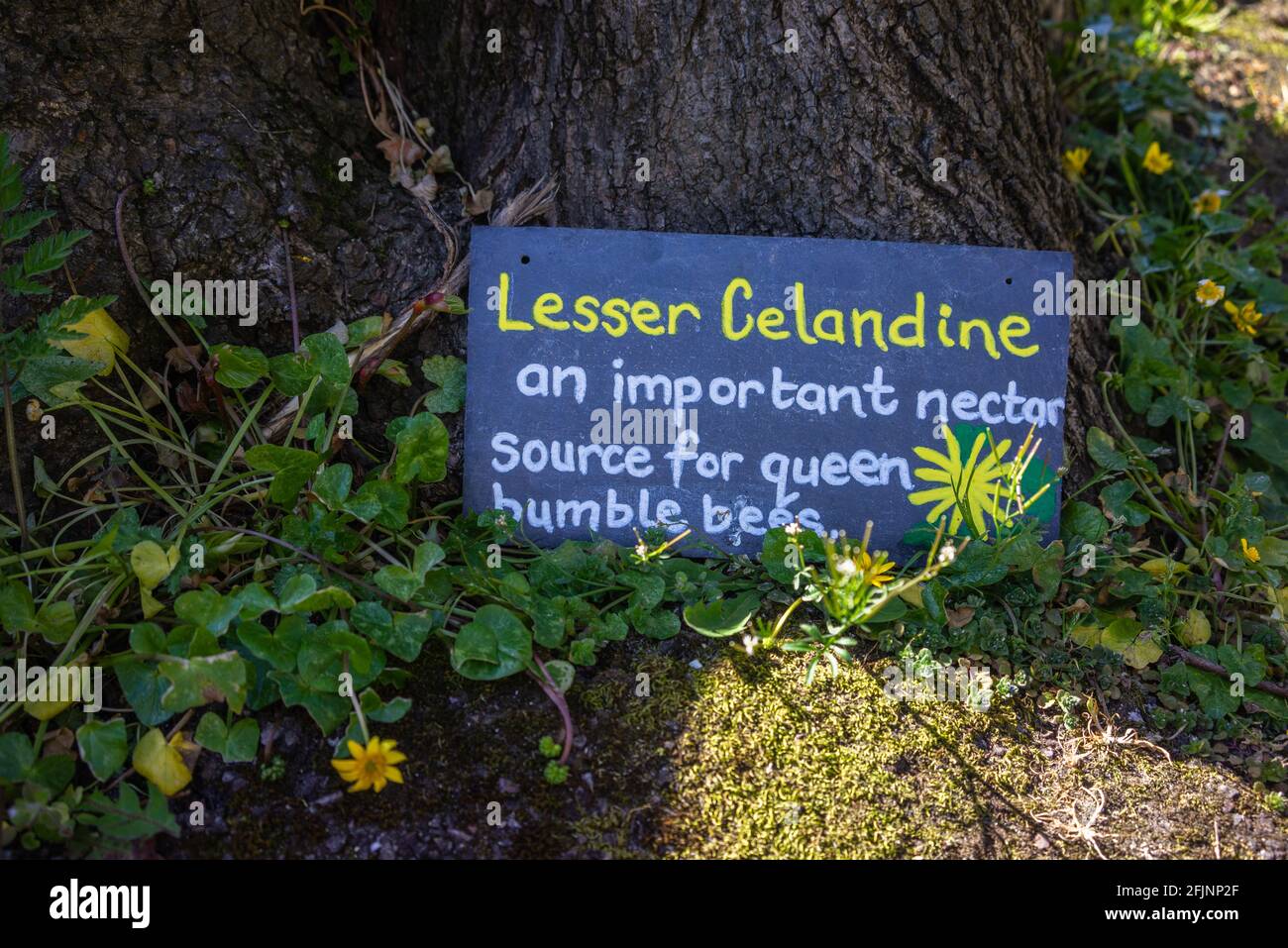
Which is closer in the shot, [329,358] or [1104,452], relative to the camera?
[329,358]

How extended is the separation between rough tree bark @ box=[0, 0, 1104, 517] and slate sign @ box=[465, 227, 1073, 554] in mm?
118

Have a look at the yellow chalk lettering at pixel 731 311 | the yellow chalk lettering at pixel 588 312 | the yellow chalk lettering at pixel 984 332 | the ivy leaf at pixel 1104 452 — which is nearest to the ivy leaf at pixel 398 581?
the yellow chalk lettering at pixel 588 312

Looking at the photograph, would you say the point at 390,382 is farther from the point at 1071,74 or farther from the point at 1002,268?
the point at 1071,74

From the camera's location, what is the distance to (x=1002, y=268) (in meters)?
2.06

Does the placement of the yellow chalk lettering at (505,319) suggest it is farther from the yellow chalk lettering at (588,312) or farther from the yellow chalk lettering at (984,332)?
the yellow chalk lettering at (984,332)

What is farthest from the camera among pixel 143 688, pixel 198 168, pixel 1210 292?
pixel 1210 292

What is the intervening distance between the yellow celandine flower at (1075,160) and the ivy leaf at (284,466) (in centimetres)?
200

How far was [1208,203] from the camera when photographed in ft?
7.98

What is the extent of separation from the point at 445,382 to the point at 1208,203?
195cm

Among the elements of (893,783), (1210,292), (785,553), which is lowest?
(893,783)

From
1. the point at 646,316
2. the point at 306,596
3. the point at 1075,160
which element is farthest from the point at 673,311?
the point at 1075,160

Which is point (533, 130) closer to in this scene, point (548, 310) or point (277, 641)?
point (548, 310)

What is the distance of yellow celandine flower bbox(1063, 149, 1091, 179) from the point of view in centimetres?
249

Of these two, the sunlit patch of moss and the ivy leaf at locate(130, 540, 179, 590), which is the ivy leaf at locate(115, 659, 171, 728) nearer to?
the ivy leaf at locate(130, 540, 179, 590)
